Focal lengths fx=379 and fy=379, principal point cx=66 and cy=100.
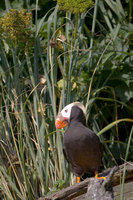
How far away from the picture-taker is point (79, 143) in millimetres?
1895

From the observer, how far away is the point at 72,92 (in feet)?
8.33

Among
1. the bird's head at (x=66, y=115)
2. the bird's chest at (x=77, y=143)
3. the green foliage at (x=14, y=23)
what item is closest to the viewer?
the bird's chest at (x=77, y=143)

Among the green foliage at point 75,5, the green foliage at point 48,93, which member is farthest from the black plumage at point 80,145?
the green foliage at point 75,5

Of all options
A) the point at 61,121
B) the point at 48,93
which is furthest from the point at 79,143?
the point at 48,93

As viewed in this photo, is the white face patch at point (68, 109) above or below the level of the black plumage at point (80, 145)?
above

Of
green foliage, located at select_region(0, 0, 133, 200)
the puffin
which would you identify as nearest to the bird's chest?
the puffin

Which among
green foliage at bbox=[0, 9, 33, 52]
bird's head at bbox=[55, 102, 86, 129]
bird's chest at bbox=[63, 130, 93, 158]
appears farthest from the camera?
green foliage at bbox=[0, 9, 33, 52]

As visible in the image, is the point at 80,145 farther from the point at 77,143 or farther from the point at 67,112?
the point at 67,112

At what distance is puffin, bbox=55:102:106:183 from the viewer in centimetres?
190

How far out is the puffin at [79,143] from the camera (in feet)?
6.24

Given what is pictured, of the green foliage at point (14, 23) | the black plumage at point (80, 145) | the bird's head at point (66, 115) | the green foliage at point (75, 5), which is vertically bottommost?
the black plumage at point (80, 145)

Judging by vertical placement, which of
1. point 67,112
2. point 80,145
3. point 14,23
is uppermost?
point 14,23

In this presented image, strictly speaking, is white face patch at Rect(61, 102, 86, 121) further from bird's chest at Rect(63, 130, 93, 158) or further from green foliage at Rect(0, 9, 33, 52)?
green foliage at Rect(0, 9, 33, 52)

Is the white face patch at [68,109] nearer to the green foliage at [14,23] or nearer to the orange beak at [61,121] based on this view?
the orange beak at [61,121]
